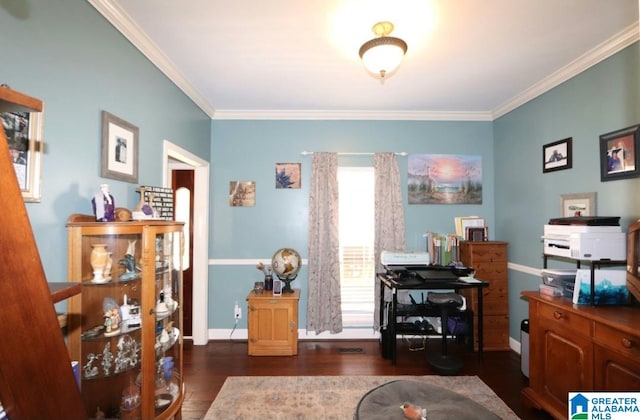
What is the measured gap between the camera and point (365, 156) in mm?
3709

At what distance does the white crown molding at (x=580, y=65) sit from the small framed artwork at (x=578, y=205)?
107 centimetres

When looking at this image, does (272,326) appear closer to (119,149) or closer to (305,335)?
(305,335)

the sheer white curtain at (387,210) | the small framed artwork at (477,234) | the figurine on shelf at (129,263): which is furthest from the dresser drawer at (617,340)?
the figurine on shelf at (129,263)

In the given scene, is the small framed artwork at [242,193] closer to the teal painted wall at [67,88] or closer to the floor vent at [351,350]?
the teal painted wall at [67,88]

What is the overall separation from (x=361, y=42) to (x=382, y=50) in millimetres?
363

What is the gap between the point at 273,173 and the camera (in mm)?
3686

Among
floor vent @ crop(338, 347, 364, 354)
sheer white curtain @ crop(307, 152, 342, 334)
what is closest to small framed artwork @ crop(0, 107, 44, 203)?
sheer white curtain @ crop(307, 152, 342, 334)

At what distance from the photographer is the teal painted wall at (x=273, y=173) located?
3.67 m

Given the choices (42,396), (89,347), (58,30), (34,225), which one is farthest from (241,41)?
(42,396)

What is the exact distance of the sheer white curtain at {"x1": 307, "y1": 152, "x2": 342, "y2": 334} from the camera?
11.6ft

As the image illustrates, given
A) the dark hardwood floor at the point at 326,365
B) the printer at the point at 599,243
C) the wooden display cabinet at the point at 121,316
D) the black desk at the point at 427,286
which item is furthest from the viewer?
the black desk at the point at 427,286

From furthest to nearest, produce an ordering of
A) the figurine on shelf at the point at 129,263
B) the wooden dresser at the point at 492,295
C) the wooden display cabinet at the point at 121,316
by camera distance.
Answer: the wooden dresser at the point at 492,295 → the figurine on shelf at the point at 129,263 → the wooden display cabinet at the point at 121,316

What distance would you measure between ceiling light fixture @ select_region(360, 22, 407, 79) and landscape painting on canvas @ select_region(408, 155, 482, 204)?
1851 mm

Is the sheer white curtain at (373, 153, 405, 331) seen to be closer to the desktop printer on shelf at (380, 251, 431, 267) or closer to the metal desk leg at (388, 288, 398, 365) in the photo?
the desktop printer on shelf at (380, 251, 431, 267)
